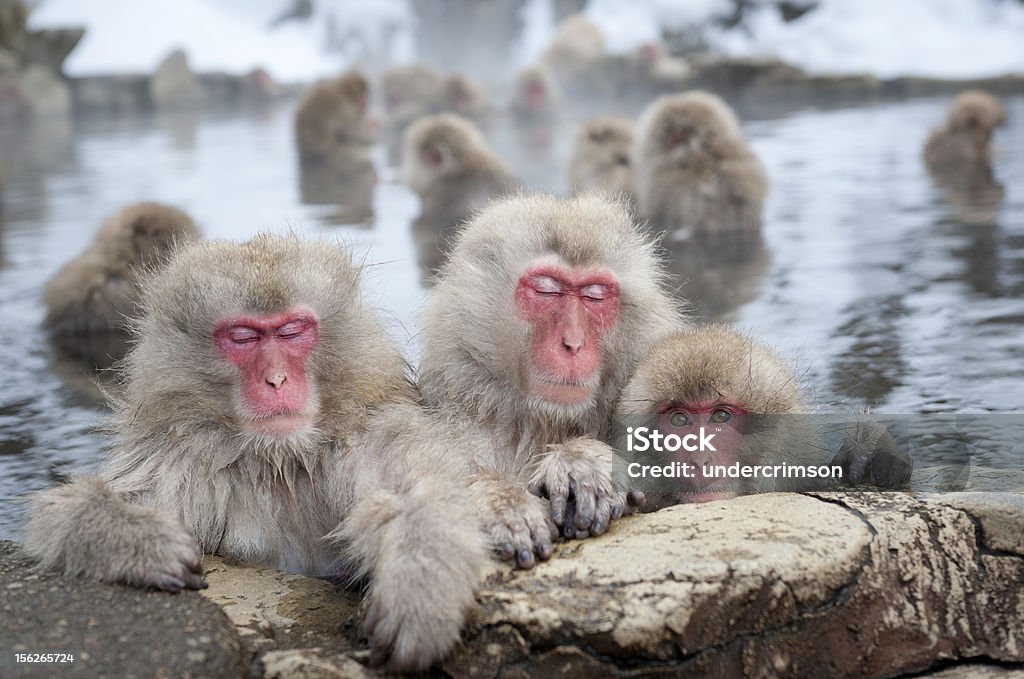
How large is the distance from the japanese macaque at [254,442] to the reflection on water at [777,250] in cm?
79

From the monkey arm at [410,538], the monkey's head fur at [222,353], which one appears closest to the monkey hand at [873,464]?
the monkey arm at [410,538]

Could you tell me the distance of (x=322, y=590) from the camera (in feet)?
11.5

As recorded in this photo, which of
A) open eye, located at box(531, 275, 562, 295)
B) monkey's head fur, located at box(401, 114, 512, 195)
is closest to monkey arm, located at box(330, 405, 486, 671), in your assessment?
open eye, located at box(531, 275, 562, 295)

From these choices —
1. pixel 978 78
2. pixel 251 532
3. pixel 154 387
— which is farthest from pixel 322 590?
pixel 978 78

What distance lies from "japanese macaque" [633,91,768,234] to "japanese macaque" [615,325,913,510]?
4.92 metres

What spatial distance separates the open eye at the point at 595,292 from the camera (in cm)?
374

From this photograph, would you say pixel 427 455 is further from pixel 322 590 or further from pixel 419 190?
pixel 419 190

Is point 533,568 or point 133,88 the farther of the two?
point 133,88

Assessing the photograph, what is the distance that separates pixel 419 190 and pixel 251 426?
6831mm

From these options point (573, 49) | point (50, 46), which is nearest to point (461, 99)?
point (573, 49)

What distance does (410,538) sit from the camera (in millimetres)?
3053

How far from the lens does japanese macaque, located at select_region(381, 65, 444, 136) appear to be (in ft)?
58.0

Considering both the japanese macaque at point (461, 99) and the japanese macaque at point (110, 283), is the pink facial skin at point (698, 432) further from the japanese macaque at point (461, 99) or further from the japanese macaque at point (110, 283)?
the japanese macaque at point (461, 99)

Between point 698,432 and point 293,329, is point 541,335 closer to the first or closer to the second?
point 698,432
